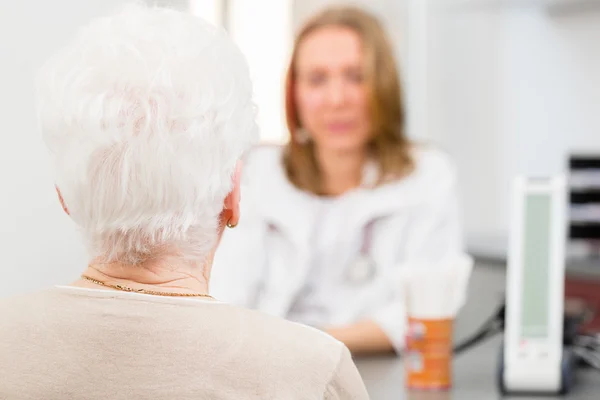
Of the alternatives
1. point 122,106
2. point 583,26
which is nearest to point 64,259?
point 122,106

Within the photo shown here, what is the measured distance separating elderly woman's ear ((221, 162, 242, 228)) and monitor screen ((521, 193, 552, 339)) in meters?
0.62

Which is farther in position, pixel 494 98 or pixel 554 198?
pixel 494 98

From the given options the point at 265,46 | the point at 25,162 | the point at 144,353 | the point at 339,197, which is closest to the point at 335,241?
the point at 339,197

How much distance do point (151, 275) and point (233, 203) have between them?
0.13 m

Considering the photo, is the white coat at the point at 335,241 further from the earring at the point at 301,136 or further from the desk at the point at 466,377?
the desk at the point at 466,377

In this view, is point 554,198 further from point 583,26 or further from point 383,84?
point 583,26

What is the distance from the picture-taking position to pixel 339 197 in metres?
2.19

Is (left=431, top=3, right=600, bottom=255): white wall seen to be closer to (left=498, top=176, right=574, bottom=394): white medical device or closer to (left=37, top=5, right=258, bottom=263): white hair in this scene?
(left=498, top=176, right=574, bottom=394): white medical device

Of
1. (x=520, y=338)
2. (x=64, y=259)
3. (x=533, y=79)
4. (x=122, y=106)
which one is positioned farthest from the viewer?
(x=533, y=79)

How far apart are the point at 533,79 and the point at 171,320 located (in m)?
4.28

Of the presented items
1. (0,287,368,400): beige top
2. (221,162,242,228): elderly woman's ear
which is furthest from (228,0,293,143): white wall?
(0,287,368,400): beige top

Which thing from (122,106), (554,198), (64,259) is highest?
(122,106)

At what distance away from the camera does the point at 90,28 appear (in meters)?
1.02

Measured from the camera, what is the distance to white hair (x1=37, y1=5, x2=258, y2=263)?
3.05 feet
